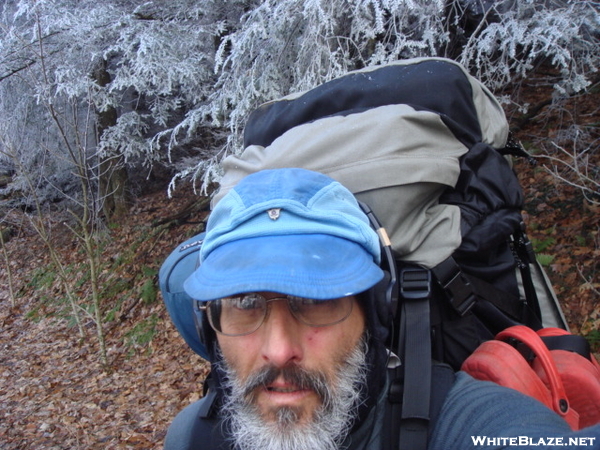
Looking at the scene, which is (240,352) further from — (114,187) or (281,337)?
(114,187)

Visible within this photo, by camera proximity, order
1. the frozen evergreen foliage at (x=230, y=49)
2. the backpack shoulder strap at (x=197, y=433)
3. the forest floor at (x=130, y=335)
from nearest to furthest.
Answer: the backpack shoulder strap at (x=197, y=433), the frozen evergreen foliage at (x=230, y=49), the forest floor at (x=130, y=335)

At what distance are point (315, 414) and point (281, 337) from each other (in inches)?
10.9

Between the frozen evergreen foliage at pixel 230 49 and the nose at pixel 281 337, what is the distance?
3.20 meters

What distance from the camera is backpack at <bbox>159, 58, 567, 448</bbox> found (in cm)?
157

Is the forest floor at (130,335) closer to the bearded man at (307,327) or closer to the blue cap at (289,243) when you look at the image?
the bearded man at (307,327)

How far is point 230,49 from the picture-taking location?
19.5 feet

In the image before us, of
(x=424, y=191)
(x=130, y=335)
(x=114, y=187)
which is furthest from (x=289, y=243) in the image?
(x=114, y=187)

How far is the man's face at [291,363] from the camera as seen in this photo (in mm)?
1356

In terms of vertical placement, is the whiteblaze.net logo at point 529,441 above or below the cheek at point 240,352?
below

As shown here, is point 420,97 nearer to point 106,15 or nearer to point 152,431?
point 152,431

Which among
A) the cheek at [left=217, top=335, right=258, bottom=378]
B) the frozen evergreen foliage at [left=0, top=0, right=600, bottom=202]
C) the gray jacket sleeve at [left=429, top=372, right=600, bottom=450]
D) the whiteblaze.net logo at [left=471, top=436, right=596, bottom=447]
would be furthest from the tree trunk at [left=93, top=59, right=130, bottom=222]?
the whiteblaze.net logo at [left=471, top=436, right=596, bottom=447]

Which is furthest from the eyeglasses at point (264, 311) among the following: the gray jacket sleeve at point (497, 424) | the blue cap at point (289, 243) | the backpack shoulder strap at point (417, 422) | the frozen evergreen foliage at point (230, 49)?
the frozen evergreen foliage at point (230, 49)

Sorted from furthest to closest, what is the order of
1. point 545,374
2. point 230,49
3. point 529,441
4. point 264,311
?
1. point 230,49
2. point 545,374
3. point 264,311
4. point 529,441

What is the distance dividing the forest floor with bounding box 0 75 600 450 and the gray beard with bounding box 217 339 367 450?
139 inches
